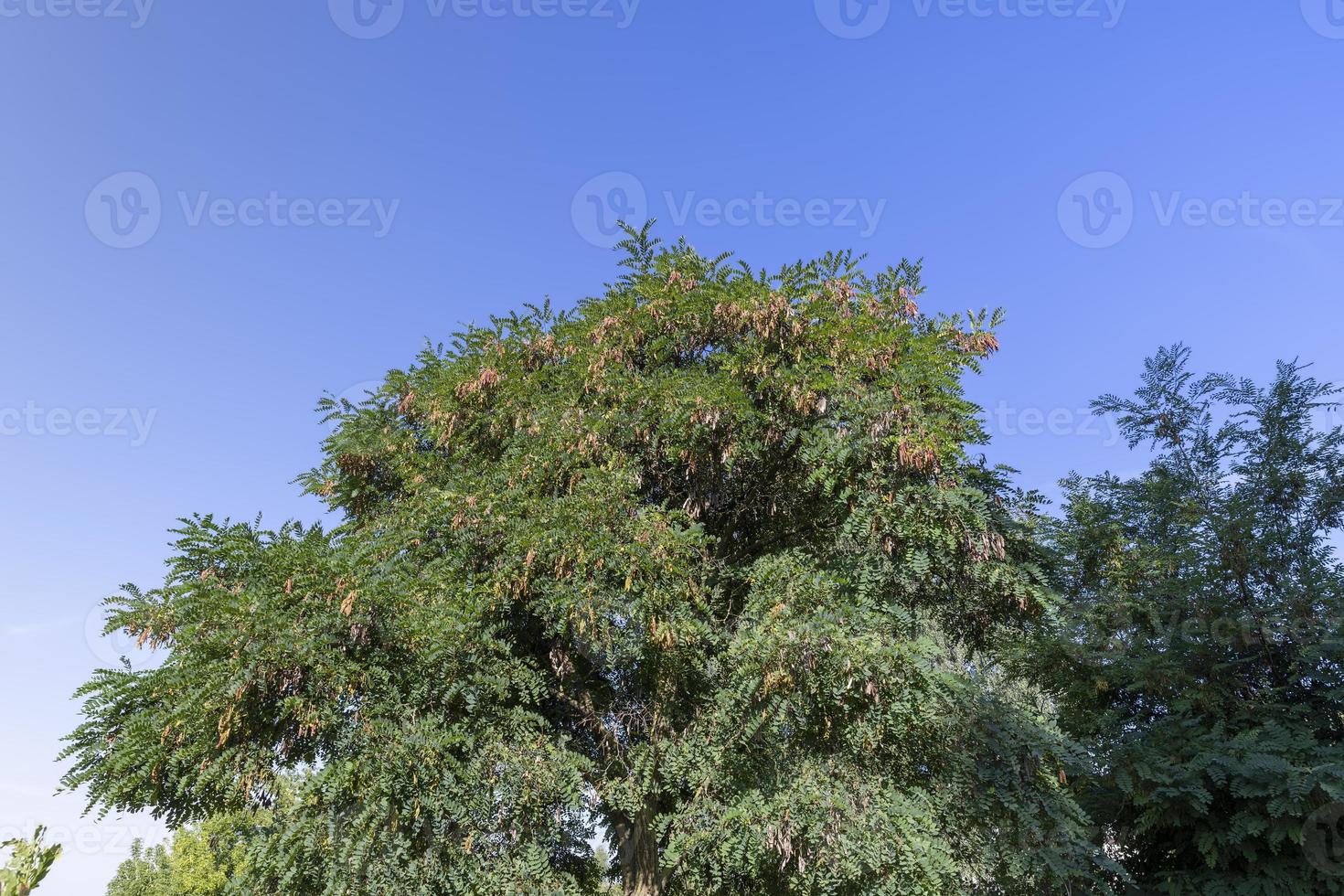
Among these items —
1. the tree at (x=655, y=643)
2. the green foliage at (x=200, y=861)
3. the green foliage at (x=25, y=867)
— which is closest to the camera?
the green foliage at (x=25, y=867)

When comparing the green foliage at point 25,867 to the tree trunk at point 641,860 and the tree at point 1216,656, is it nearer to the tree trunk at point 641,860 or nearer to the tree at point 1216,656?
the tree trunk at point 641,860

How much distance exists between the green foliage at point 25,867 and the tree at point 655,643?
317cm

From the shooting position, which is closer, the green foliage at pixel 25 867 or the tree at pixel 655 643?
the green foliage at pixel 25 867

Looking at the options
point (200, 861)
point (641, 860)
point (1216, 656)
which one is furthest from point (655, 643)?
point (200, 861)

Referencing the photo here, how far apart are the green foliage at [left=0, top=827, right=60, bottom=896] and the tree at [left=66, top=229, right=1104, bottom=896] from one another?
3166 mm

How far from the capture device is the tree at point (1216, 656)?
40.7 feet

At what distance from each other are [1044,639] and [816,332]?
8.04m

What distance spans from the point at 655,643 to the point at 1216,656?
35.5 ft

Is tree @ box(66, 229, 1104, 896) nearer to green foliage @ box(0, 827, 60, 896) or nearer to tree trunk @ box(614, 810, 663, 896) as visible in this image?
tree trunk @ box(614, 810, 663, 896)

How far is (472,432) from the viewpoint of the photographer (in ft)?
49.0

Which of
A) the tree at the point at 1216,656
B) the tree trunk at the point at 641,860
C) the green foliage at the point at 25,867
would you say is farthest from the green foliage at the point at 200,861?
the tree at the point at 1216,656

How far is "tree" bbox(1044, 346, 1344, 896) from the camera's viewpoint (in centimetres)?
1241

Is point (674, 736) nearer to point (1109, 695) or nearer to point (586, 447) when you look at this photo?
point (586, 447)

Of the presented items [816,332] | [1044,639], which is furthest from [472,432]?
[1044,639]
